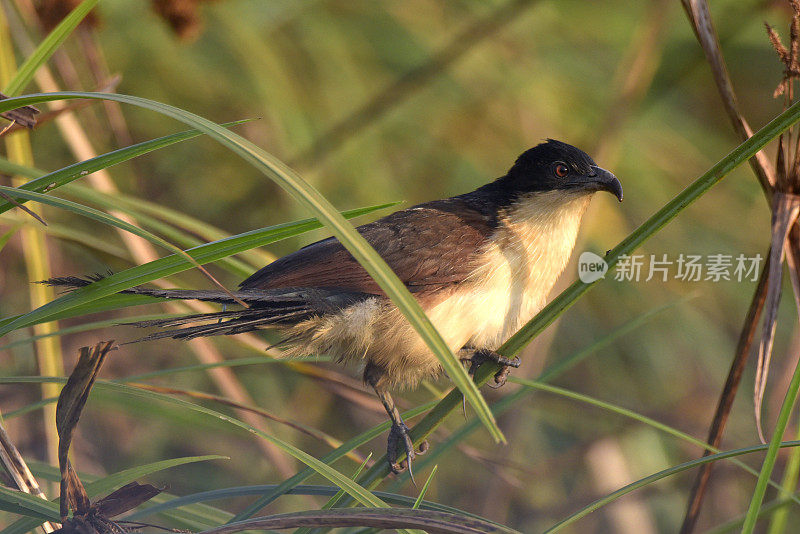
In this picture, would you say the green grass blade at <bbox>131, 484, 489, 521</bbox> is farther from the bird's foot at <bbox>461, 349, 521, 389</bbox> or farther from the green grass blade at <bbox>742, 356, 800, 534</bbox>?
the bird's foot at <bbox>461, 349, 521, 389</bbox>

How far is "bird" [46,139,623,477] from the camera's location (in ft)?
6.85

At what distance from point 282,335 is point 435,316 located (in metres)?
0.45

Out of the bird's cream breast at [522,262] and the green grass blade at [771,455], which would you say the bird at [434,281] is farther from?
the green grass blade at [771,455]

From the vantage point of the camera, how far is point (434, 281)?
223cm

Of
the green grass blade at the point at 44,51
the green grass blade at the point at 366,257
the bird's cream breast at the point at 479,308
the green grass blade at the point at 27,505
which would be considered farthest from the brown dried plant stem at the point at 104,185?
the green grass blade at the point at 366,257

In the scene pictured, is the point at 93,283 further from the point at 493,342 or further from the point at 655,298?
the point at 655,298

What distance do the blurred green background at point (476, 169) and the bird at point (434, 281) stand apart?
4.35 ft

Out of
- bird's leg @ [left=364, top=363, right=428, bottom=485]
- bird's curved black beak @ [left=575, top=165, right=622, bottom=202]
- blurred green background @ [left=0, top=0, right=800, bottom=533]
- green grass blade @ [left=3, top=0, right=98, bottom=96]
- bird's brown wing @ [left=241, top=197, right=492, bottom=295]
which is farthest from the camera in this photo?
blurred green background @ [left=0, top=0, right=800, bottom=533]

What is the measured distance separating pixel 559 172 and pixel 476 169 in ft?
5.06

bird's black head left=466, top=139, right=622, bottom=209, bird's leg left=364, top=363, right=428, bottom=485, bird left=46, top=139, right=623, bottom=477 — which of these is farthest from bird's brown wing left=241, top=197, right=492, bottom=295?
bird's leg left=364, top=363, right=428, bottom=485

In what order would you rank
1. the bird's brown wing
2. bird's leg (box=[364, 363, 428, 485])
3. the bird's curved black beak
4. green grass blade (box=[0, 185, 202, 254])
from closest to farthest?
green grass blade (box=[0, 185, 202, 254]), the bird's brown wing, bird's leg (box=[364, 363, 428, 485]), the bird's curved black beak

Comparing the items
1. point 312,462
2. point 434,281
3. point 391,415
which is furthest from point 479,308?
point 312,462

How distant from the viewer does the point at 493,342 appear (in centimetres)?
226

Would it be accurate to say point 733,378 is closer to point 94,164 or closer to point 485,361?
point 485,361
